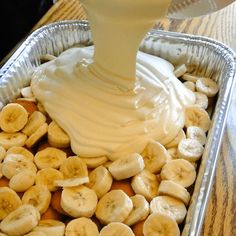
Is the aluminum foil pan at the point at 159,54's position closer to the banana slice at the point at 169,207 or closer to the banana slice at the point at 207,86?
the banana slice at the point at 207,86

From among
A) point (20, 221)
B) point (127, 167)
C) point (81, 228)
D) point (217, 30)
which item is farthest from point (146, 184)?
point (217, 30)

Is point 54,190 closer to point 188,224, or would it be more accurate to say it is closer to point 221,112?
point 188,224

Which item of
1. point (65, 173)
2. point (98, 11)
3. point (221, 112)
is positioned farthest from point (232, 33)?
point (65, 173)

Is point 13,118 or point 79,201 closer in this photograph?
point 79,201

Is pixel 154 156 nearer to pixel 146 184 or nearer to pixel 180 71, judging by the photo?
pixel 146 184

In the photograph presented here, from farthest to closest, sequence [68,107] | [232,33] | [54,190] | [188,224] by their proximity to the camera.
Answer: [232,33], [68,107], [54,190], [188,224]

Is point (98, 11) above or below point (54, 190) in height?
above

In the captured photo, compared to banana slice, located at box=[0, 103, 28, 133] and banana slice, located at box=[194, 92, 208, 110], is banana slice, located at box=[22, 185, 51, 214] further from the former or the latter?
banana slice, located at box=[194, 92, 208, 110]
